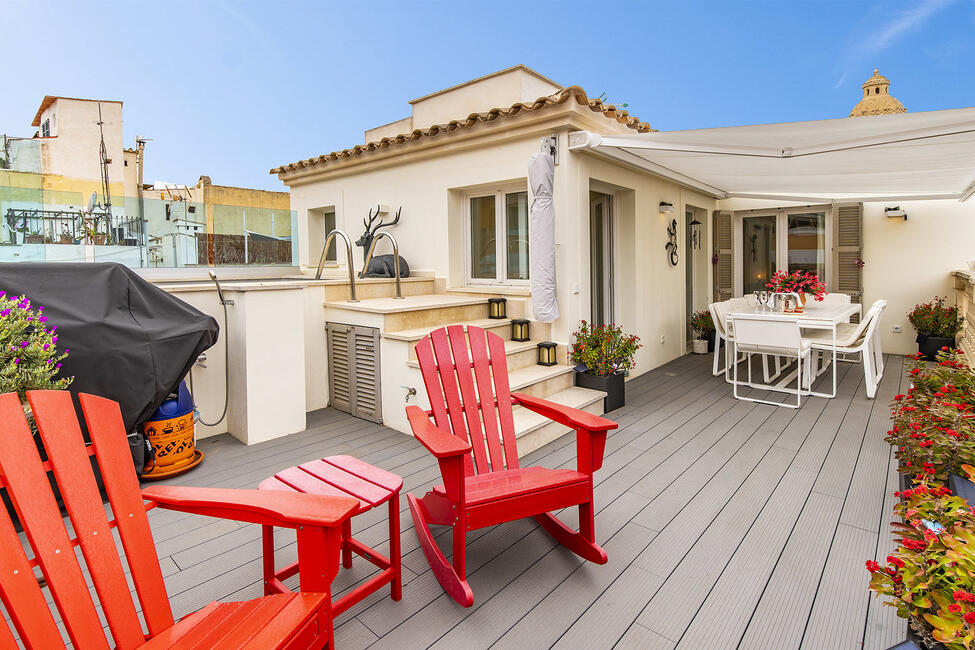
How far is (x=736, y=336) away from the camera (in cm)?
500

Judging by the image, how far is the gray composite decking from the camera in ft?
6.18

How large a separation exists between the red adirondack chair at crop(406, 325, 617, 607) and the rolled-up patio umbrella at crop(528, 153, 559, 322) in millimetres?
1873

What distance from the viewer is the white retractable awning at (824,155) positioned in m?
3.31

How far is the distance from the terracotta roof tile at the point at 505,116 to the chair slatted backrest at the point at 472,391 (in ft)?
8.46

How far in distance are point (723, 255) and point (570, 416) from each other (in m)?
6.68

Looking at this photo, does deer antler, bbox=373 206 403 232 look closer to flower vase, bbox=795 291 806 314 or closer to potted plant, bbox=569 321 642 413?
potted plant, bbox=569 321 642 413

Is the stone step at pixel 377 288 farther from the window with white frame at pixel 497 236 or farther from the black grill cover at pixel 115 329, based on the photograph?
the black grill cover at pixel 115 329

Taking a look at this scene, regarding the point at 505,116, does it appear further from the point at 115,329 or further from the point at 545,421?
the point at 115,329

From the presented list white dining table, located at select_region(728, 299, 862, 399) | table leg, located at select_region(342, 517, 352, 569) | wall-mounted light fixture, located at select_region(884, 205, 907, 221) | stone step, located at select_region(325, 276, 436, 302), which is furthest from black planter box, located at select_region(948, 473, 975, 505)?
wall-mounted light fixture, located at select_region(884, 205, 907, 221)

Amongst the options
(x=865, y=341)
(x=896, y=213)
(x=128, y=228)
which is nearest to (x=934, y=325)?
(x=896, y=213)

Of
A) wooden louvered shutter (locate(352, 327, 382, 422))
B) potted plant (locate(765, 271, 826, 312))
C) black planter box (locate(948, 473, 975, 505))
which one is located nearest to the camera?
black planter box (locate(948, 473, 975, 505))

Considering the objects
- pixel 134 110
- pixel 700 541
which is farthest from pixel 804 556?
pixel 134 110

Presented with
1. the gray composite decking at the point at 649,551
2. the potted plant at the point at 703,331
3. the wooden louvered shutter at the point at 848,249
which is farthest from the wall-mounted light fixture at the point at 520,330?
the wooden louvered shutter at the point at 848,249

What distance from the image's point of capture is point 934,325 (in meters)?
6.39
